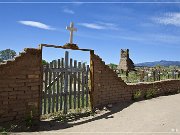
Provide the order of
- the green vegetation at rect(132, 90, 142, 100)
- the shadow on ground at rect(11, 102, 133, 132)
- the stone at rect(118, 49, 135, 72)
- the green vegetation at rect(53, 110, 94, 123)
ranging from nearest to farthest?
the shadow on ground at rect(11, 102, 133, 132), the green vegetation at rect(53, 110, 94, 123), the green vegetation at rect(132, 90, 142, 100), the stone at rect(118, 49, 135, 72)

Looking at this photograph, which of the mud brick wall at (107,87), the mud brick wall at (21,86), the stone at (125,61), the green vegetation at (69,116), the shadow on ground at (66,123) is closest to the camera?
the mud brick wall at (21,86)

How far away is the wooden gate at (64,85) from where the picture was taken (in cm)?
870

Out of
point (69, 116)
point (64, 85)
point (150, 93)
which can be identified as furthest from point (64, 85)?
point (150, 93)

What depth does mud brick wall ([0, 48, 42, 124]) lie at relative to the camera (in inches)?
291

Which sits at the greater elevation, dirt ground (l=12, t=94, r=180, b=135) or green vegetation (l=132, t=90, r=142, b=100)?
green vegetation (l=132, t=90, r=142, b=100)

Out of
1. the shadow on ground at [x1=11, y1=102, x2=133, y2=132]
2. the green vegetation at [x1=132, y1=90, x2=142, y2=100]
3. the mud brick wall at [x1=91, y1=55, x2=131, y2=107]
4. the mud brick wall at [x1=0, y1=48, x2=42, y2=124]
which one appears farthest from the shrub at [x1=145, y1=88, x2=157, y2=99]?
the mud brick wall at [x1=0, y1=48, x2=42, y2=124]

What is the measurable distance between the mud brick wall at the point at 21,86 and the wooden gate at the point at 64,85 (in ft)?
1.52

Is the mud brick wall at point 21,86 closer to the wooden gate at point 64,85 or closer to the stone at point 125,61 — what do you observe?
the wooden gate at point 64,85

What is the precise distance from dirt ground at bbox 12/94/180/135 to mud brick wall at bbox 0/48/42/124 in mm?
699

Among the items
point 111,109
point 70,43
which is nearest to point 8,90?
point 70,43

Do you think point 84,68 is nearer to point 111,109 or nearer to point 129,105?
point 111,109

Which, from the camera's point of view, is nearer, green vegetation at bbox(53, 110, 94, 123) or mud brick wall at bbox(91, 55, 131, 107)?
green vegetation at bbox(53, 110, 94, 123)

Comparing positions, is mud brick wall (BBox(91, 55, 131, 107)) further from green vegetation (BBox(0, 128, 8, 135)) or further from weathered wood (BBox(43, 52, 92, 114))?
green vegetation (BBox(0, 128, 8, 135))

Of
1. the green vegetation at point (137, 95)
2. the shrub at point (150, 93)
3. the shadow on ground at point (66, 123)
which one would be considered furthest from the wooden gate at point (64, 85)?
the shrub at point (150, 93)
